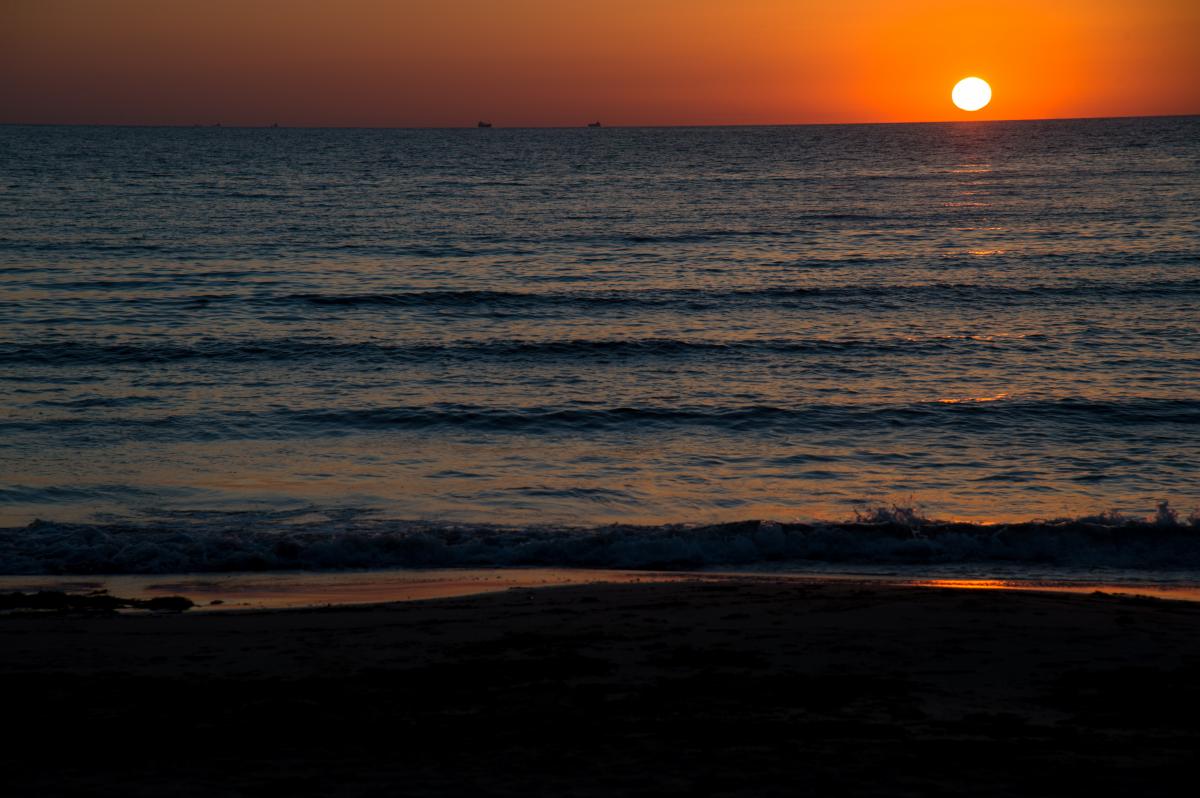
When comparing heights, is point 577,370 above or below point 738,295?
below

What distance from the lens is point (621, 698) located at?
6586 mm

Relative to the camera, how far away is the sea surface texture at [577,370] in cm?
1327

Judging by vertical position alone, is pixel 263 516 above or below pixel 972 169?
below

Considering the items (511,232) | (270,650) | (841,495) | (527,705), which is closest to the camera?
(527,705)

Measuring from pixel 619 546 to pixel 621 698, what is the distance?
4.85 m

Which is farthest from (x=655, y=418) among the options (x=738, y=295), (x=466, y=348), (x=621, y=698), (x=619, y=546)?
(x=738, y=295)

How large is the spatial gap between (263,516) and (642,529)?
4.70 meters

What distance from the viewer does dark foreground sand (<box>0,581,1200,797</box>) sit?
5.45 metres

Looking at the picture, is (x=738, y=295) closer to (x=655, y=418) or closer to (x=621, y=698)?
(x=655, y=418)

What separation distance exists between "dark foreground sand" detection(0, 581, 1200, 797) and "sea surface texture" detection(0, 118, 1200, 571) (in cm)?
354

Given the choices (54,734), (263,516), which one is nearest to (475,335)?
(263,516)

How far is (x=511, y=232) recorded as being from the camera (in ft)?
141

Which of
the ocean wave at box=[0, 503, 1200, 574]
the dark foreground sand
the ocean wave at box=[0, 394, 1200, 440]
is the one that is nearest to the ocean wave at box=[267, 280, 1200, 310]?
the ocean wave at box=[0, 394, 1200, 440]

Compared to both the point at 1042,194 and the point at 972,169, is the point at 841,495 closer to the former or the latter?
the point at 1042,194
